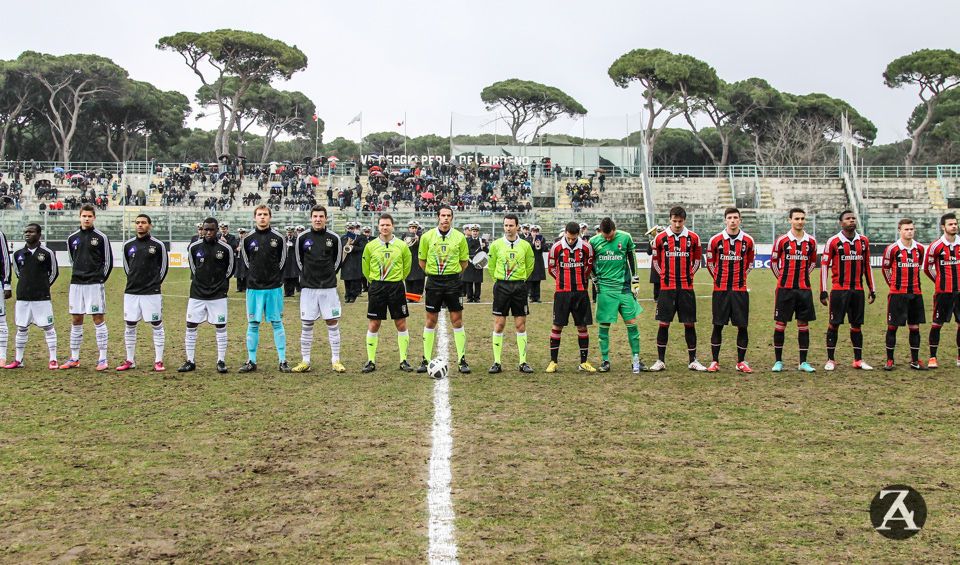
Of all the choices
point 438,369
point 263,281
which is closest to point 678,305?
point 438,369

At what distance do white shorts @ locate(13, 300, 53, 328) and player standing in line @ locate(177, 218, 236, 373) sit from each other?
1969mm

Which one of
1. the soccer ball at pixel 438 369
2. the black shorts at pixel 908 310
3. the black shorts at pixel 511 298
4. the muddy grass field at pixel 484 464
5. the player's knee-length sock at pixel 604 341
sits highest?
the black shorts at pixel 511 298

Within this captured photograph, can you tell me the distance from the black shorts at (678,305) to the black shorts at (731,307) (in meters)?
0.30

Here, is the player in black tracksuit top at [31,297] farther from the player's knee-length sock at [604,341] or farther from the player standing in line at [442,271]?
the player's knee-length sock at [604,341]

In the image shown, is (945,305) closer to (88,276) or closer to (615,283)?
(615,283)

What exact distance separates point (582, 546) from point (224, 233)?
18.5 meters

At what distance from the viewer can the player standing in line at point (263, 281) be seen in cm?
978

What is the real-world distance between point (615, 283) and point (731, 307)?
150 cm

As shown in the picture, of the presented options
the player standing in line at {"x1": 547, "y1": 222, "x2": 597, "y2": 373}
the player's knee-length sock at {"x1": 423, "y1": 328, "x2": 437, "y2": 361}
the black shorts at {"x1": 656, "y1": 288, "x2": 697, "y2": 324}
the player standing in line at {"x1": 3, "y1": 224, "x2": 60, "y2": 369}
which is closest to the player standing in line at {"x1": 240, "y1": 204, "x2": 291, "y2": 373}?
the player's knee-length sock at {"x1": 423, "y1": 328, "x2": 437, "y2": 361}

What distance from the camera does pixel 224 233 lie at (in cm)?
2088

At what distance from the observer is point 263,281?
Result: 32.2 feet

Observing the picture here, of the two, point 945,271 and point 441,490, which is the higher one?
point 945,271

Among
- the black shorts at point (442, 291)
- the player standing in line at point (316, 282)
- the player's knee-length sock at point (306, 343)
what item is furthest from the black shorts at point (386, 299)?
the player's knee-length sock at point (306, 343)
